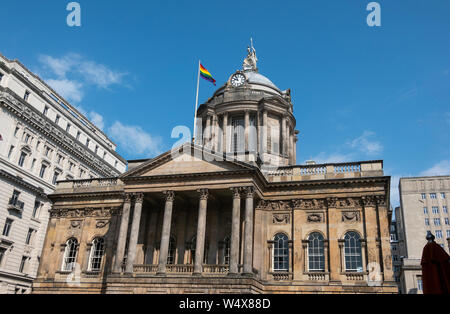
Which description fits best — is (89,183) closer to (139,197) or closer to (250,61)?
(139,197)

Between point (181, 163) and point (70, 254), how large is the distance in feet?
39.8

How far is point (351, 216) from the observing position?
26766 millimetres

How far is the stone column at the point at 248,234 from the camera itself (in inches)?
958

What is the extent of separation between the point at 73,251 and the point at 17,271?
11.9m

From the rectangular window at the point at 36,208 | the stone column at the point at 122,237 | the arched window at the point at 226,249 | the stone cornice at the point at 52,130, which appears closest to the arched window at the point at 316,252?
the arched window at the point at 226,249

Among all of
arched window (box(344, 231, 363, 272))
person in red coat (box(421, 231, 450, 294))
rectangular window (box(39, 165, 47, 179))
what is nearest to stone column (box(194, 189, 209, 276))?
arched window (box(344, 231, 363, 272))

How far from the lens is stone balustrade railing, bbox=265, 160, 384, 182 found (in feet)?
90.5

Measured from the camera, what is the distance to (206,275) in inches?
996

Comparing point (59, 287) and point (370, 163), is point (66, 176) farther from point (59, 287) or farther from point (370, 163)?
point (370, 163)

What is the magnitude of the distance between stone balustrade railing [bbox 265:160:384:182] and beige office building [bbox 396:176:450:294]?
190 feet

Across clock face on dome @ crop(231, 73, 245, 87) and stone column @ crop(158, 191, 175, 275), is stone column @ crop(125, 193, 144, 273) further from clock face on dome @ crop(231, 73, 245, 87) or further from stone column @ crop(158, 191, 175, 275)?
clock face on dome @ crop(231, 73, 245, 87)

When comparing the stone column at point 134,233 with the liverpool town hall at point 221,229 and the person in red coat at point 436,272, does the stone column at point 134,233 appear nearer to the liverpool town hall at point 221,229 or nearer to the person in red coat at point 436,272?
the liverpool town hall at point 221,229

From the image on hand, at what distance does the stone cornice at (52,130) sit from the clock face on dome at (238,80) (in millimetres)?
20944
